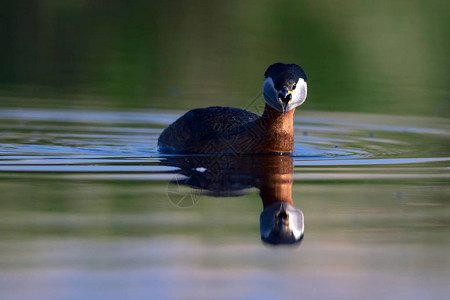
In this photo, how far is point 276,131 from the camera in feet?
34.4

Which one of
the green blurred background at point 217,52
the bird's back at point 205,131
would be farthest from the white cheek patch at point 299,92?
→ the green blurred background at point 217,52

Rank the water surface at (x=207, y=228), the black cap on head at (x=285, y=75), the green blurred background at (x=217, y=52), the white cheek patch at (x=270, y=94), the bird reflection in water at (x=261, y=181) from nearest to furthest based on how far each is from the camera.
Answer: the water surface at (x=207, y=228) < the bird reflection in water at (x=261, y=181) < the black cap on head at (x=285, y=75) < the white cheek patch at (x=270, y=94) < the green blurred background at (x=217, y=52)

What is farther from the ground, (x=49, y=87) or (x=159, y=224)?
(x=49, y=87)

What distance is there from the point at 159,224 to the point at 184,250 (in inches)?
29.4

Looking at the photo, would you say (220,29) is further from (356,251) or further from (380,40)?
(356,251)

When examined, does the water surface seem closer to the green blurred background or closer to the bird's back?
the bird's back

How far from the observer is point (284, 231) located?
21.3ft

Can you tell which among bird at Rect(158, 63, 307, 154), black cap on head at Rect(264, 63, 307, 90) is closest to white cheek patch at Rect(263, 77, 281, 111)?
bird at Rect(158, 63, 307, 154)

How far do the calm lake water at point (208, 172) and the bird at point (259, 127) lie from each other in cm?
31

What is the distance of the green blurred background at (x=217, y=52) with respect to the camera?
622 inches

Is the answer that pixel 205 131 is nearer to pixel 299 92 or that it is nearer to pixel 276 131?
pixel 276 131

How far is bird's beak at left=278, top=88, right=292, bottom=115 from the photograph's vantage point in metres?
9.98

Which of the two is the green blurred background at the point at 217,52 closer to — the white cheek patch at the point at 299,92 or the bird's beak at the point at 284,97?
the white cheek patch at the point at 299,92

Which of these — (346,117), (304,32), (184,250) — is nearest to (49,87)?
(346,117)
